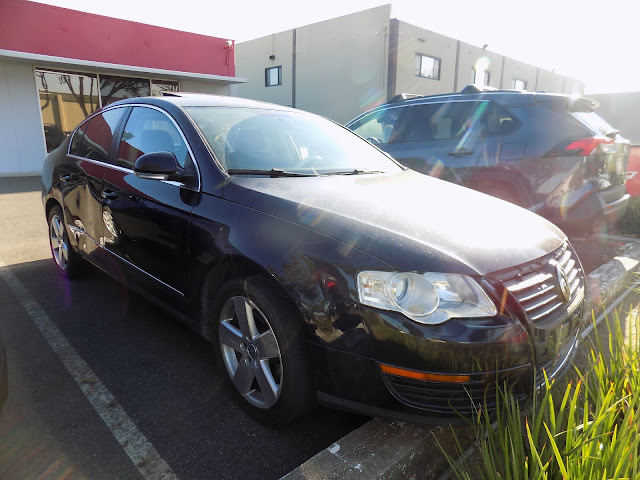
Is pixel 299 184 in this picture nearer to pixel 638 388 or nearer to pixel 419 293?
pixel 419 293

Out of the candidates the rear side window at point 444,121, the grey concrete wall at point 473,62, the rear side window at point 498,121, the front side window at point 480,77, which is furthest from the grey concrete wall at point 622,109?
the rear side window at point 498,121

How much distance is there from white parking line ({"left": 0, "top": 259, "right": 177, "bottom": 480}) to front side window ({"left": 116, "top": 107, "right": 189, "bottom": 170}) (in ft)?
4.31

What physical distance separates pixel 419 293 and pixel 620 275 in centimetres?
312

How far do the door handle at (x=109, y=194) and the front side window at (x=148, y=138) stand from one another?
210mm

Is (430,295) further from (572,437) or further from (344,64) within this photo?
(344,64)

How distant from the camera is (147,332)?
3.20 metres

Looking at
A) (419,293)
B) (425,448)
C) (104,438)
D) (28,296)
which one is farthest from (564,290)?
(28,296)

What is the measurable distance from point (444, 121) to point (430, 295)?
3.80 meters

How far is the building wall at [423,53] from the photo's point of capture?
61.5ft

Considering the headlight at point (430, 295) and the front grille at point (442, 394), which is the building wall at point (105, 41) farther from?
the front grille at point (442, 394)

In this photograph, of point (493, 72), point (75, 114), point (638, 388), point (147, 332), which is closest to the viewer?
point (638, 388)

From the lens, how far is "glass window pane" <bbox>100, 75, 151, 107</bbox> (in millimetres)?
13602

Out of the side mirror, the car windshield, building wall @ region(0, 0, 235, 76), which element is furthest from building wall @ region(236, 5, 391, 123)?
the side mirror

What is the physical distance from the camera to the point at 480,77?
79.5 feet
